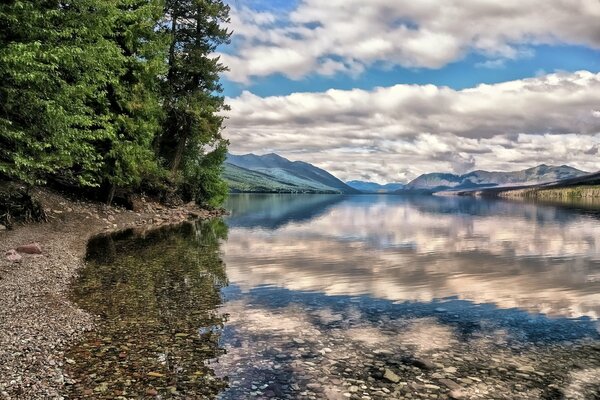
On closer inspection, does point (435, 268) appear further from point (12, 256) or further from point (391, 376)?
point (12, 256)

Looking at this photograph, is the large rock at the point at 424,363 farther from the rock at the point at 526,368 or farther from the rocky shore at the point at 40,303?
the rocky shore at the point at 40,303

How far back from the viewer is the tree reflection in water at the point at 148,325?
11.2 m

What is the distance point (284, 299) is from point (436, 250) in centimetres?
2393

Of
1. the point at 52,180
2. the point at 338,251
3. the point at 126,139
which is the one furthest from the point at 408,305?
the point at 52,180

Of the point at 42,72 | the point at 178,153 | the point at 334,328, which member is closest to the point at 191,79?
the point at 178,153

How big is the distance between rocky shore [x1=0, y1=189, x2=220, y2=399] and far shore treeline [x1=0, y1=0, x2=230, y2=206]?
4288 mm

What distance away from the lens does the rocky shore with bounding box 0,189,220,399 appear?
1075 centimetres

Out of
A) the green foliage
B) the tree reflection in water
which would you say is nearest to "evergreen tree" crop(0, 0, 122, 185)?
the tree reflection in water

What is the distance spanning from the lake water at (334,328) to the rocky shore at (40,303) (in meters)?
0.68

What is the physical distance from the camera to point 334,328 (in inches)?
649

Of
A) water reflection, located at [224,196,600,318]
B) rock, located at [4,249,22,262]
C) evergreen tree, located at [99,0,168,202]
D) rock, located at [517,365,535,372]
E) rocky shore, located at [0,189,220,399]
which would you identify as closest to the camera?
rocky shore, located at [0,189,220,399]

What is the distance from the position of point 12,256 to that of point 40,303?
904 cm

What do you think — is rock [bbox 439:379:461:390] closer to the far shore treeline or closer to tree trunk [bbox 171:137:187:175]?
the far shore treeline

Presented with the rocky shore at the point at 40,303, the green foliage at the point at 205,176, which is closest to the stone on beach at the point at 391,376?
the rocky shore at the point at 40,303
